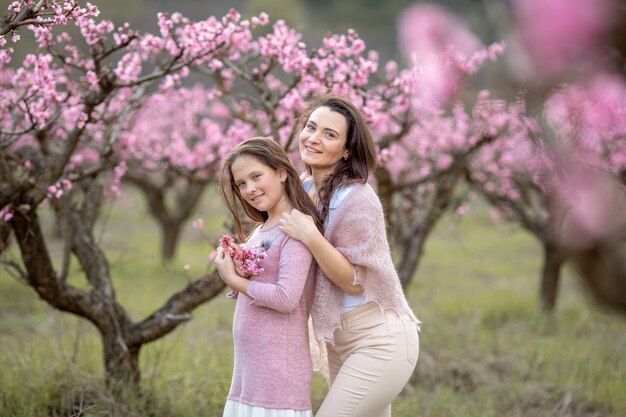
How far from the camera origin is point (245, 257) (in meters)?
2.52

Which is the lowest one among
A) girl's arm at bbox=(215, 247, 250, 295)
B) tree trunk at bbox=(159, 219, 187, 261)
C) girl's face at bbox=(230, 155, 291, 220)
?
girl's arm at bbox=(215, 247, 250, 295)

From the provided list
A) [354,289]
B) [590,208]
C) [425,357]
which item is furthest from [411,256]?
[590,208]

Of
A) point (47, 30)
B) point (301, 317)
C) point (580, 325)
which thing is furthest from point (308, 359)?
point (580, 325)

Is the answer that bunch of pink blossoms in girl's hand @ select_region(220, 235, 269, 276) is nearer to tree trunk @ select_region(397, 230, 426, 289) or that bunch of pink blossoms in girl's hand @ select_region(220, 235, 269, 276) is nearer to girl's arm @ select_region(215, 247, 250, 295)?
girl's arm @ select_region(215, 247, 250, 295)

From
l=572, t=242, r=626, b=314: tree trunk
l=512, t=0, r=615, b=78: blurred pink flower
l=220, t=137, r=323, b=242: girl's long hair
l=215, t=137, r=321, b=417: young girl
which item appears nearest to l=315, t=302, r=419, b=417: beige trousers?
l=215, t=137, r=321, b=417: young girl

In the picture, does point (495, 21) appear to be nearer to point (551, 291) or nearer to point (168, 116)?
point (551, 291)

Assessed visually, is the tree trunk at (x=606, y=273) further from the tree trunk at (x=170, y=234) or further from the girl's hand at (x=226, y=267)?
the tree trunk at (x=170, y=234)

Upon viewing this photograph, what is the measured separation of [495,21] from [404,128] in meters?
3.98

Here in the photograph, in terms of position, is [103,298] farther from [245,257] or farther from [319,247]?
[319,247]

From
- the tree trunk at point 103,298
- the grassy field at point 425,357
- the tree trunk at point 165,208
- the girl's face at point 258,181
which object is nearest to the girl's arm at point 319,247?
the girl's face at point 258,181

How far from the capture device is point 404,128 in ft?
16.2

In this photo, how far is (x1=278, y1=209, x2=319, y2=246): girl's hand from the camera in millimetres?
2463

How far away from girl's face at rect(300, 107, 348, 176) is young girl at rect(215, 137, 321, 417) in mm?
132

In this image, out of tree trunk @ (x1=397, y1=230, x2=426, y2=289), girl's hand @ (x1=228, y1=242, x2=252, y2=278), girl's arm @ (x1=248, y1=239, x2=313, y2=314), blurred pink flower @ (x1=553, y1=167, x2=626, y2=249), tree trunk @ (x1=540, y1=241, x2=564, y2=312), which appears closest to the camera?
blurred pink flower @ (x1=553, y1=167, x2=626, y2=249)
